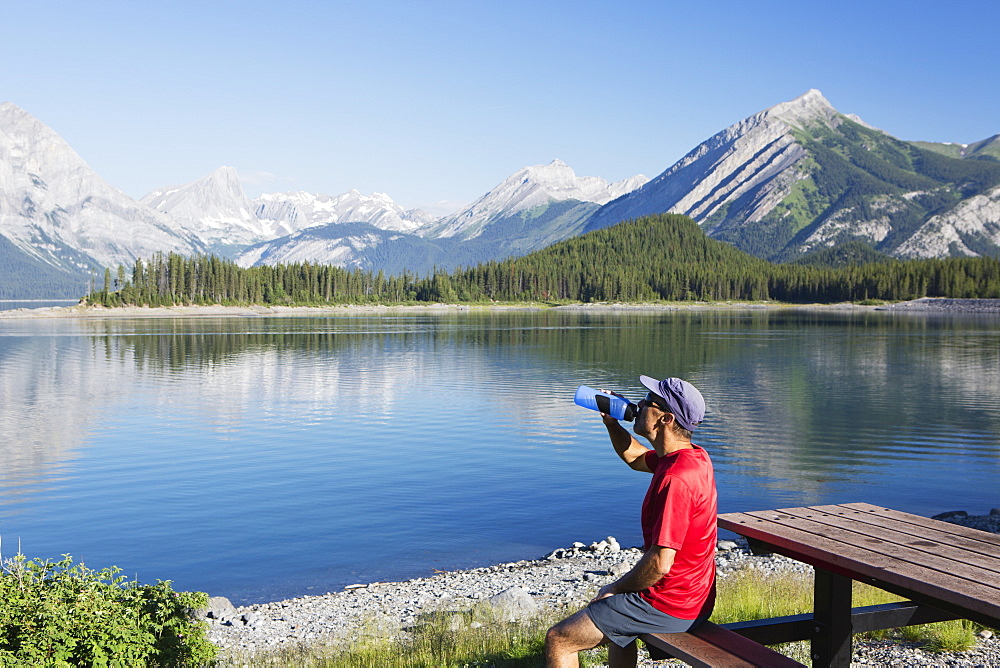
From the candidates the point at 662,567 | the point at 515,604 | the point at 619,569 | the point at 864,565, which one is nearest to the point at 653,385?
the point at 662,567

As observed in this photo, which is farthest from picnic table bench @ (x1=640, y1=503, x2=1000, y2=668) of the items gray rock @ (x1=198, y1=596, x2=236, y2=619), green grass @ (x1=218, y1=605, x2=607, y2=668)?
gray rock @ (x1=198, y1=596, x2=236, y2=619)

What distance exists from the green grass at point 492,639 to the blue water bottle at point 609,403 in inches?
159

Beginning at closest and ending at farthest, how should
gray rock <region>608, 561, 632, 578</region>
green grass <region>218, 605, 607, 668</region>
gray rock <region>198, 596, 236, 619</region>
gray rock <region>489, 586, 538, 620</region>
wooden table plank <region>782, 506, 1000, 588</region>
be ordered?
wooden table plank <region>782, 506, 1000, 588</region> → green grass <region>218, 605, 607, 668</region> → gray rock <region>489, 586, 538, 620</region> → gray rock <region>198, 596, 236, 619</region> → gray rock <region>608, 561, 632, 578</region>

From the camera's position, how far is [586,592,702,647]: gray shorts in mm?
7109

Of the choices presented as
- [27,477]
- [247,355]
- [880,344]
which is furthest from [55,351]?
[880,344]

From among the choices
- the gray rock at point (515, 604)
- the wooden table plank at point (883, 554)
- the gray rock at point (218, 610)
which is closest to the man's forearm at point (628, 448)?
the wooden table plank at point (883, 554)

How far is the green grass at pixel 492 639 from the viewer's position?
32.8ft

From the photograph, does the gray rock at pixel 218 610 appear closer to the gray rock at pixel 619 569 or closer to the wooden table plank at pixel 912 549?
the gray rock at pixel 619 569

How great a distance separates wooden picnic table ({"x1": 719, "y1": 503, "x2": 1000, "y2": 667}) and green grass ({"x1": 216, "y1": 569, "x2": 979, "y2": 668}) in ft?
4.41

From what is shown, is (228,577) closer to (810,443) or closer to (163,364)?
(810,443)

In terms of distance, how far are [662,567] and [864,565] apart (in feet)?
6.15

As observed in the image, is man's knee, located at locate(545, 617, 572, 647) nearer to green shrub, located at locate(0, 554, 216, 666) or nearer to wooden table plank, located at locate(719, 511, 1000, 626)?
wooden table plank, located at locate(719, 511, 1000, 626)

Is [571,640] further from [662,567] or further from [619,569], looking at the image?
[619,569]

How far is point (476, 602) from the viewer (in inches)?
570
